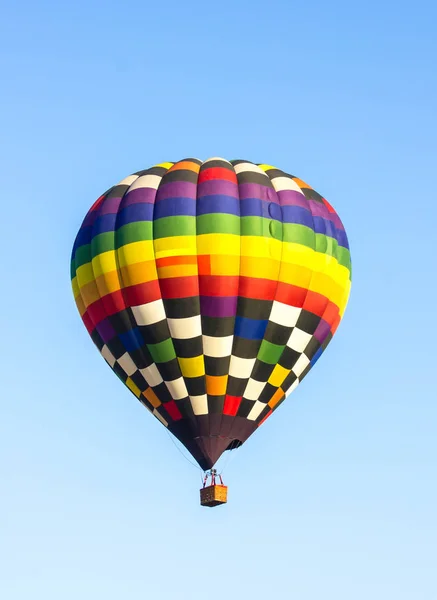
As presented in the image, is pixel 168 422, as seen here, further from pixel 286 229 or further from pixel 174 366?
pixel 286 229

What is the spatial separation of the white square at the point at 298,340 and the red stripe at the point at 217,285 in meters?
1.87

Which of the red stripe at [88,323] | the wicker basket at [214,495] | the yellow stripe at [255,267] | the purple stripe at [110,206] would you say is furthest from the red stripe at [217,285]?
the wicker basket at [214,495]

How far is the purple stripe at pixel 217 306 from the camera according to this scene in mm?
34781

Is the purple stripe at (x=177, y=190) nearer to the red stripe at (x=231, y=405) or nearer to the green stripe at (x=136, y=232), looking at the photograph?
the green stripe at (x=136, y=232)

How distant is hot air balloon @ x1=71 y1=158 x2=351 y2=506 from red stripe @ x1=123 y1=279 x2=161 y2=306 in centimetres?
2

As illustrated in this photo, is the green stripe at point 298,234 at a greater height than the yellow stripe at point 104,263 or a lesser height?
greater

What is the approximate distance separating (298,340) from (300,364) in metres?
0.71

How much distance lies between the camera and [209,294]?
34781mm

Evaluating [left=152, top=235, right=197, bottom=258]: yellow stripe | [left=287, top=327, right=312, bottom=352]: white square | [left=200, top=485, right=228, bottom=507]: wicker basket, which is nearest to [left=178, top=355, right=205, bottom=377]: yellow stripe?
[left=287, top=327, right=312, bottom=352]: white square

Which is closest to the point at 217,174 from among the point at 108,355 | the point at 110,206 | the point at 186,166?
the point at 186,166

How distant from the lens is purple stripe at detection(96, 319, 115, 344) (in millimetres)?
35906

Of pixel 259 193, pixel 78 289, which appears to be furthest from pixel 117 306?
pixel 259 193

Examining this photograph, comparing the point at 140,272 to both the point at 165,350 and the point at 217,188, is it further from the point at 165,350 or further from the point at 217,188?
the point at 217,188

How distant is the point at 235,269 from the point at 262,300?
0.91 metres
